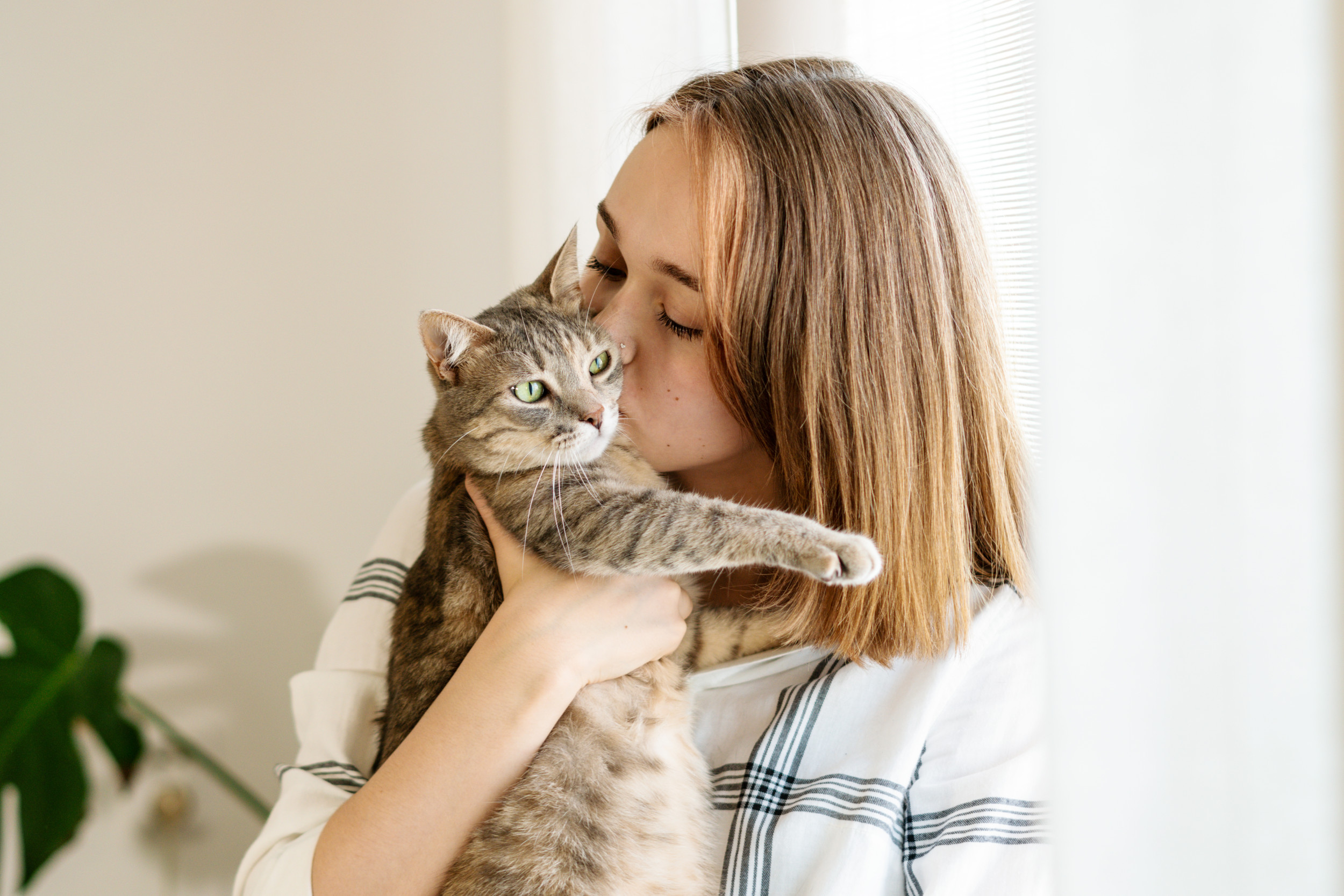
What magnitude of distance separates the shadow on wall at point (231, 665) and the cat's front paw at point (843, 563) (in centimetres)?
187

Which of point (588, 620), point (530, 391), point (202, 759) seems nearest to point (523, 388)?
point (530, 391)

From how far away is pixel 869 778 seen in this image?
0.97 m

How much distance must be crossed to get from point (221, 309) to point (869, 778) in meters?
2.01

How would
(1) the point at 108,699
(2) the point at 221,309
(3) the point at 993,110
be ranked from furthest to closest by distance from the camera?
(2) the point at 221,309, (1) the point at 108,699, (3) the point at 993,110

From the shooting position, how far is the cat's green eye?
114cm

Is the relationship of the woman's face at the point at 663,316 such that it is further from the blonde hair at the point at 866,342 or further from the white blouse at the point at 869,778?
the white blouse at the point at 869,778

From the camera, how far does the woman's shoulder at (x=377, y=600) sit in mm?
1293

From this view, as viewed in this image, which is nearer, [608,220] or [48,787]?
[608,220]

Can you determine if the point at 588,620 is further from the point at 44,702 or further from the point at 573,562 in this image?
the point at 44,702

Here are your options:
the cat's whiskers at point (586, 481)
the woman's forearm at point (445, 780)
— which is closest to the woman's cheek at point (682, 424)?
the cat's whiskers at point (586, 481)

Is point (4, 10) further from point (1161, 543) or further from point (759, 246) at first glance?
point (1161, 543)

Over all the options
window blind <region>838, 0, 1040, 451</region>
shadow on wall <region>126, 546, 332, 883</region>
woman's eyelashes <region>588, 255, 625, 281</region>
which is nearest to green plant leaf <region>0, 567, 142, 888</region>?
shadow on wall <region>126, 546, 332, 883</region>

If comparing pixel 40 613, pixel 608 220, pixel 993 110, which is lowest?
pixel 40 613

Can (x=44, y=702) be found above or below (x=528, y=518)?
below
